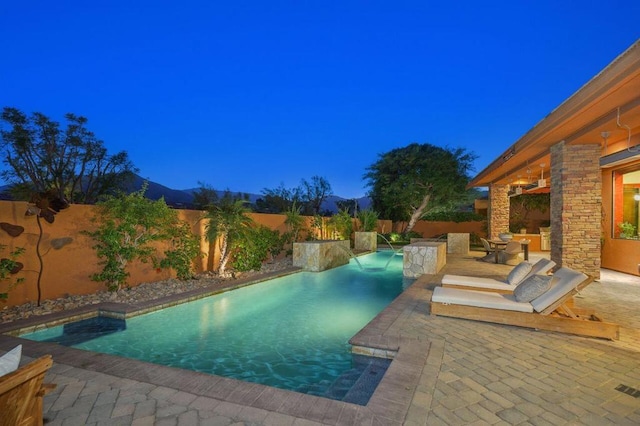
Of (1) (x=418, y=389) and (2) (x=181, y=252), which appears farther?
(2) (x=181, y=252)

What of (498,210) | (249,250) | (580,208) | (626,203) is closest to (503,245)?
(626,203)

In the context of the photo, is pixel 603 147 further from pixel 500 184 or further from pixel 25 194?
pixel 25 194

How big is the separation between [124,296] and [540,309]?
7.07 m

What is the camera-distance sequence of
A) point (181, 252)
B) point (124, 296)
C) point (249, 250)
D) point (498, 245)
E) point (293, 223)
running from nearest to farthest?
point (124, 296) < point (181, 252) < point (249, 250) < point (498, 245) < point (293, 223)

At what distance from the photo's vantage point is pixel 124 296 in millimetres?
6570

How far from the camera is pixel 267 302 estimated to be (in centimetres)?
707

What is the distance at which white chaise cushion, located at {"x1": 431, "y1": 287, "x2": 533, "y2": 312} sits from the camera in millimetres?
4590

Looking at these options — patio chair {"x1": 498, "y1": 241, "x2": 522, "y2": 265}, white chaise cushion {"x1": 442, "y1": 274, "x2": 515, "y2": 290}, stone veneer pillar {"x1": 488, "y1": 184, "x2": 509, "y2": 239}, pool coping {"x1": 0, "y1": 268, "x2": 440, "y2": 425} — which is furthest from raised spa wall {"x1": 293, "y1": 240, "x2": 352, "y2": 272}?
stone veneer pillar {"x1": 488, "y1": 184, "x2": 509, "y2": 239}

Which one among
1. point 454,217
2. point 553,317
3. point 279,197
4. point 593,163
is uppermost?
point 279,197

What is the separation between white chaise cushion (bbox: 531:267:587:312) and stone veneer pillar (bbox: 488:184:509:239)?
12253 mm

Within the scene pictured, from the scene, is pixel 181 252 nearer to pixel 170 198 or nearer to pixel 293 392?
pixel 293 392

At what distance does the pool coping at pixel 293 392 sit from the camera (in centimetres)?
254

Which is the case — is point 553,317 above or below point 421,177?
below

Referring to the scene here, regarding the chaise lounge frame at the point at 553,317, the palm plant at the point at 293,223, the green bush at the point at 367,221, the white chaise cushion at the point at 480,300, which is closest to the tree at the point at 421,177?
the green bush at the point at 367,221
